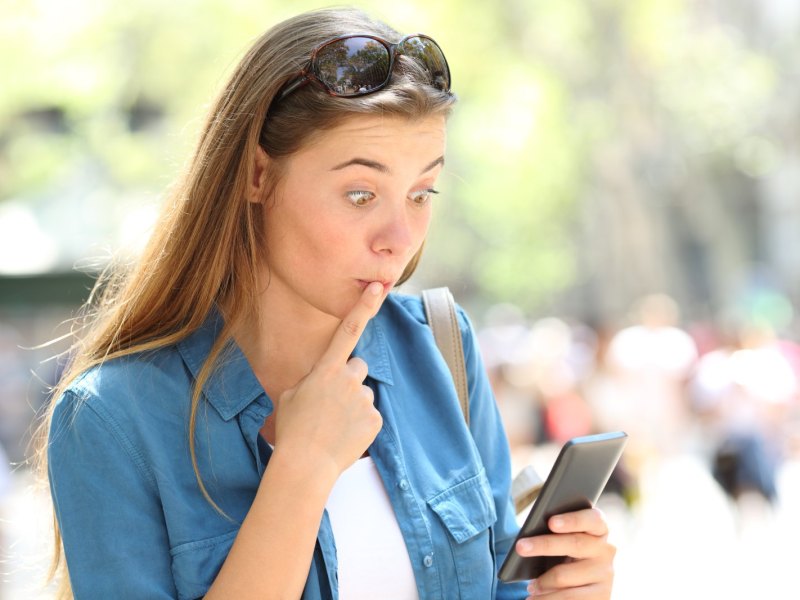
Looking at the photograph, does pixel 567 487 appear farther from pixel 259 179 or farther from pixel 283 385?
pixel 259 179

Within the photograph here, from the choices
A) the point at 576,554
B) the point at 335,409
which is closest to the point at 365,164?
the point at 335,409

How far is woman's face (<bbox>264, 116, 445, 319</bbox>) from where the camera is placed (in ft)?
6.29

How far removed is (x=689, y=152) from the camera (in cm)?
2039

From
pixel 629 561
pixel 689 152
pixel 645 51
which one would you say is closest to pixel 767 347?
pixel 629 561

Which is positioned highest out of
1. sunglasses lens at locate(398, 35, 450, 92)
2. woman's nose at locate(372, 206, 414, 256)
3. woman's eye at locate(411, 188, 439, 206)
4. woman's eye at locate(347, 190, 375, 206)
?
sunglasses lens at locate(398, 35, 450, 92)

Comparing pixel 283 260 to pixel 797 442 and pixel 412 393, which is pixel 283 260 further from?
pixel 797 442

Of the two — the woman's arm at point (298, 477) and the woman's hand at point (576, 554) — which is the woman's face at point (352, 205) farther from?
the woman's hand at point (576, 554)

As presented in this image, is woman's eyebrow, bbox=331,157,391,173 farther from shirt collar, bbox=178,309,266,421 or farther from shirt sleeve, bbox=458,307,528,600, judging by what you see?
shirt sleeve, bbox=458,307,528,600

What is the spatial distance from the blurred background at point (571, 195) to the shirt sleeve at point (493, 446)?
0.55m

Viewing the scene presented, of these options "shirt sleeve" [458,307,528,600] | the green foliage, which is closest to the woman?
"shirt sleeve" [458,307,528,600]

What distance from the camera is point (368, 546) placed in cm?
201

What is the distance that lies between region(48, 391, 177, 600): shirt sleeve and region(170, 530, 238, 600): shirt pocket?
0.01 metres

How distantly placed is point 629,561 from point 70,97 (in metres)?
7.56

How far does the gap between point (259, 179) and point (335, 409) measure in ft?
1.49
